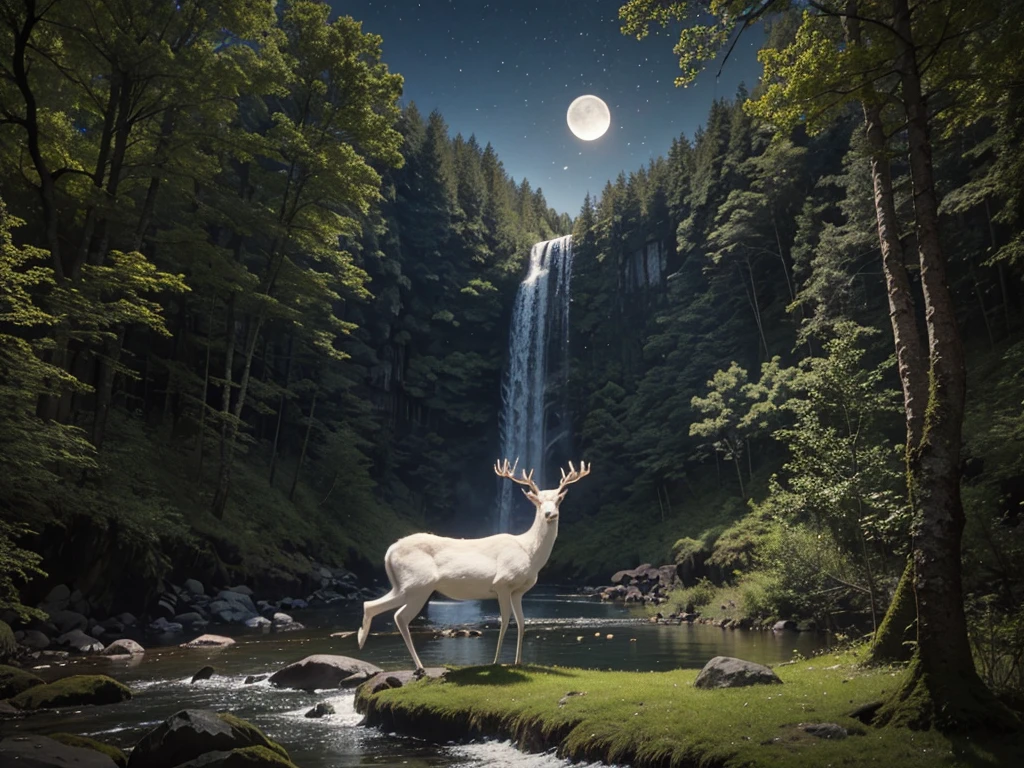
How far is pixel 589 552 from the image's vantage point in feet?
157

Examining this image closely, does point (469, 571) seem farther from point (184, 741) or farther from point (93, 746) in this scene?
point (93, 746)

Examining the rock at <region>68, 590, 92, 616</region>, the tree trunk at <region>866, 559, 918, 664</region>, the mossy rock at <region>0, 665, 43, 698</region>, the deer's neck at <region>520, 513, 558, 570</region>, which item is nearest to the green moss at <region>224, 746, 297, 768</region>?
the deer's neck at <region>520, 513, 558, 570</region>

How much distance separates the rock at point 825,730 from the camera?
6105 mm

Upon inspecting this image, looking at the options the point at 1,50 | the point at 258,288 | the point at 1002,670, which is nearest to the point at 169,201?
the point at 258,288

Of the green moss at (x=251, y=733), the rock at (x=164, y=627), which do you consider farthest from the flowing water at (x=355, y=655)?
the rock at (x=164, y=627)

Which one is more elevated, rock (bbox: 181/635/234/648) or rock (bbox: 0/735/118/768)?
rock (bbox: 0/735/118/768)

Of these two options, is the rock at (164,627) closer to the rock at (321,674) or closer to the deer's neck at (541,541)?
the rock at (321,674)

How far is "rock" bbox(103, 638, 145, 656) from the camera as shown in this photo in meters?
15.6

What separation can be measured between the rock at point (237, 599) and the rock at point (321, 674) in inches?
507

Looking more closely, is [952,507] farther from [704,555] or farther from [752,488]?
[752,488]

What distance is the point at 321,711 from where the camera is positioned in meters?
10.2

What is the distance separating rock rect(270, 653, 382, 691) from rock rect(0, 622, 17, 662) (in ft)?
18.2

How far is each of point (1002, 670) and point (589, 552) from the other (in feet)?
136

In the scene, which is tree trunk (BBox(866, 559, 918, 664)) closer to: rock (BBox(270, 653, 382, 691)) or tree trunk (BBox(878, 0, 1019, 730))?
tree trunk (BBox(878, 0, 1019, 730))
